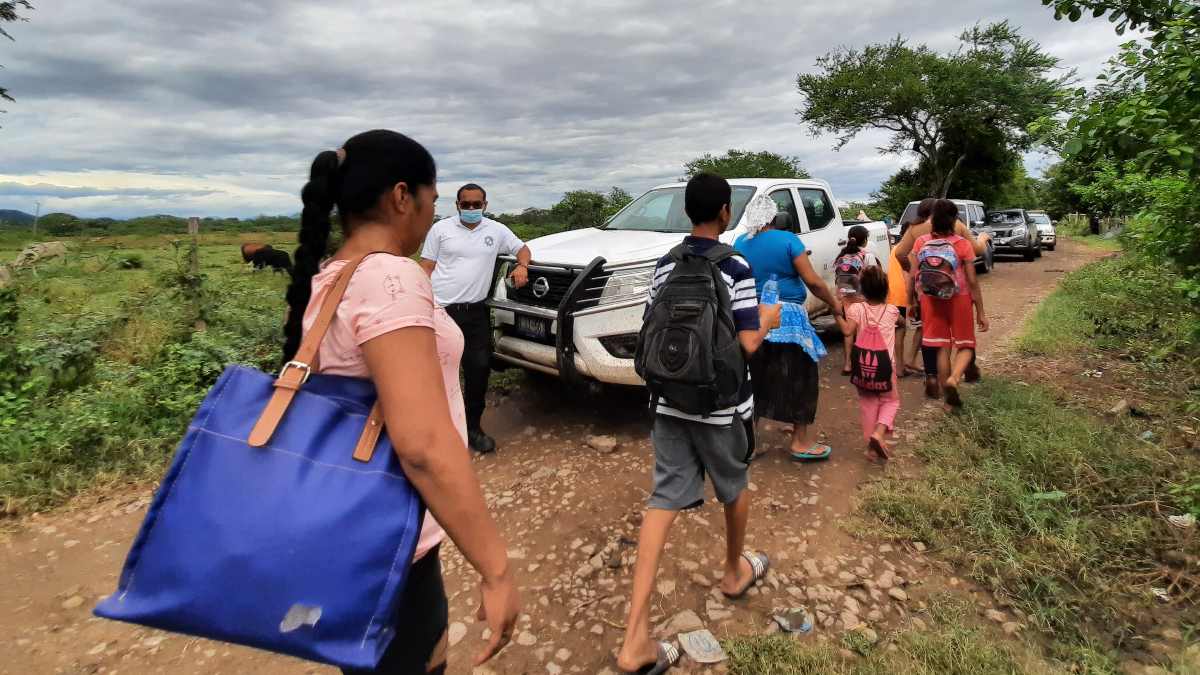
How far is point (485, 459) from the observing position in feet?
14.1

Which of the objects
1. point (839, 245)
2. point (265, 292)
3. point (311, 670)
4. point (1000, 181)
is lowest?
point (311, 670)

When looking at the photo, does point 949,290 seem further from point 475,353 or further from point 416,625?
point 416,625

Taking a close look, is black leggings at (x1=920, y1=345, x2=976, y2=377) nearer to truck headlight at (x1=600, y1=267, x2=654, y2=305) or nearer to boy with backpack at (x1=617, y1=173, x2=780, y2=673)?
truck headlight at (x1=600, y1=267, x2=654, y2=305)

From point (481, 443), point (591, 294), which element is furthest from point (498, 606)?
point (481, 443)

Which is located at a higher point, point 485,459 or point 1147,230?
point 1147,230

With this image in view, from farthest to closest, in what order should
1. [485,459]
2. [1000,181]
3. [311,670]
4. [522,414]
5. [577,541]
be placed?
[1000,181] → [522,414] → [485,459] → [577,541] → [311,670]

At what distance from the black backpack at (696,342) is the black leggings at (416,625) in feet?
3.66

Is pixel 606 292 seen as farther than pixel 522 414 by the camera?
No

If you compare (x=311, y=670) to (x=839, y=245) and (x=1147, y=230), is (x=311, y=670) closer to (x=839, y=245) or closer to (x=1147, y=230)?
(x=839, y=245)

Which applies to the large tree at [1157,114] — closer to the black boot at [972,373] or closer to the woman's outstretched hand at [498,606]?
the black boot at [972,373]

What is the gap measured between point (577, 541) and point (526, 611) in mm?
559

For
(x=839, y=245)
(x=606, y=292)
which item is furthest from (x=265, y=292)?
(x=839, y=245)

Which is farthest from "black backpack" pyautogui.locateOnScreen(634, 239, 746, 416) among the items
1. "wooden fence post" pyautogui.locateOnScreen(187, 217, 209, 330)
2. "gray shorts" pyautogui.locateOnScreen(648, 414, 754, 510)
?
"wooden fence post" pyautogui.locateOnScreen(187, 217, 209, 330)

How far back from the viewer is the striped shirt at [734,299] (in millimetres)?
2381
